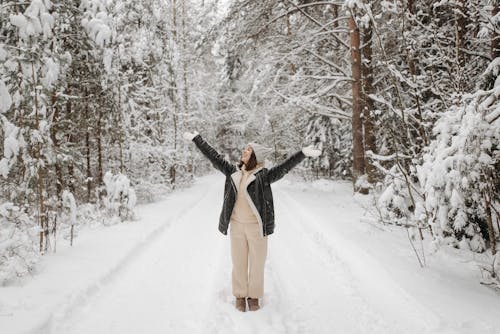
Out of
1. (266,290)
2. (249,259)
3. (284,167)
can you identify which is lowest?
(266,290)

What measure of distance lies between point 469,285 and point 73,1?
931 cm

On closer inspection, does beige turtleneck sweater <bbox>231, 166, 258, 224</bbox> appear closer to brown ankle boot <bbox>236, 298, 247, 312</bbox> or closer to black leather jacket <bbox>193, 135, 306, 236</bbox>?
black leather jacket <bbox>193, 135, 306, 236</bbox>

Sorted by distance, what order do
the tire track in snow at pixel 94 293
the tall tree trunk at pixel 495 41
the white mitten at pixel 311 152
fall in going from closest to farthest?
the tire track in snow at pixel 94 293 < the white mitten at pixel 311 152 < the tall tree trunk at pixel 495 41

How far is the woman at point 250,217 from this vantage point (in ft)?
14.5

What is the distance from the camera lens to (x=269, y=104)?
46.5ft

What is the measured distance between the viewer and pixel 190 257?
6.53 m

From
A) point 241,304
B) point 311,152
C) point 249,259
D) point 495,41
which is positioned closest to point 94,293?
point 241,304

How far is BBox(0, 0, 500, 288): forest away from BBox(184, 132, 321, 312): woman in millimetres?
1930

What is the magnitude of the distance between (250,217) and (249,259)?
0.56 meters

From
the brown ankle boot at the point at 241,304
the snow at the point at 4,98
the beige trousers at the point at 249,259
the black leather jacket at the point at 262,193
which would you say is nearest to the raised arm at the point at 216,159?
the black leather jacket at the point at 262,193

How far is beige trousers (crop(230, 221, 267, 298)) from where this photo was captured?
4.41m

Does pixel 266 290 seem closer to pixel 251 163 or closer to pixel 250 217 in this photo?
pixel 250 217

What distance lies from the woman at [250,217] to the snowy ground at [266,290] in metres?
0.30

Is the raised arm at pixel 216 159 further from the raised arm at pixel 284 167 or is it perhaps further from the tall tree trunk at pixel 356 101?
the tall tree trunk at pixel 356 101
